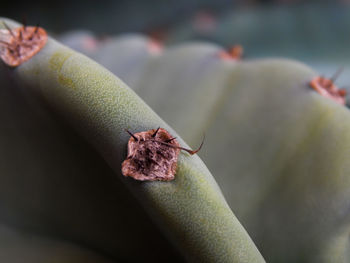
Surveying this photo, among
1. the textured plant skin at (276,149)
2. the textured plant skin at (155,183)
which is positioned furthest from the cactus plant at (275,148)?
the textured plant skin at (155,183)

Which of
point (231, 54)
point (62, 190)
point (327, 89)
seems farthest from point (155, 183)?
point (231, 54)

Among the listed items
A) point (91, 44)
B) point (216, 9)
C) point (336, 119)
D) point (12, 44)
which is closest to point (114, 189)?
point (12, 44)

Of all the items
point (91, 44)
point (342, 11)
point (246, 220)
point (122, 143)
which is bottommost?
point (246, 220)

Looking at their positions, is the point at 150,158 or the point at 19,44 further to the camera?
the point at 19,44

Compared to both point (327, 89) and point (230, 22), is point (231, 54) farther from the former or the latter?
A: point (230, 22)

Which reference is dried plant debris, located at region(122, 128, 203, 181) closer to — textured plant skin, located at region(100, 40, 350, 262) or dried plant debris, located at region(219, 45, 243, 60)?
textured plant skin, located at region(100, 40, 350, 262)

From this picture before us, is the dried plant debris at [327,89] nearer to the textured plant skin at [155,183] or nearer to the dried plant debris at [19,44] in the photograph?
the textured plant skin at [155,183]

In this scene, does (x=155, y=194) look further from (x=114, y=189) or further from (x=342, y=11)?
(x=342, y=11)
